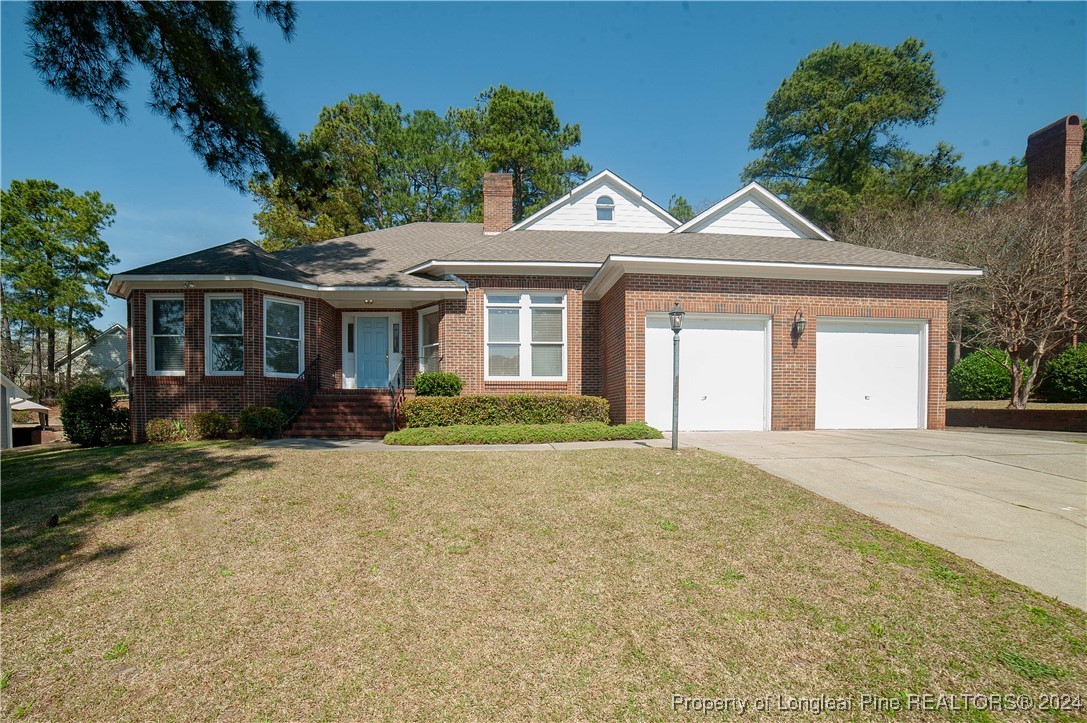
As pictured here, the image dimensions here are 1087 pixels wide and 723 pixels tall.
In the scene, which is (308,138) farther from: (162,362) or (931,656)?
(931,656)

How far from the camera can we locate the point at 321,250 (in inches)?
614

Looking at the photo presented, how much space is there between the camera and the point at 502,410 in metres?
10.7

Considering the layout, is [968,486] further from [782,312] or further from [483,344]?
[483,344]

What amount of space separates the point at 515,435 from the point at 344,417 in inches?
183

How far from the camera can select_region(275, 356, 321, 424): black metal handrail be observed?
1148 cm

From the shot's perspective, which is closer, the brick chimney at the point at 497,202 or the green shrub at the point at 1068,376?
the green shrub at the point at 1068,376

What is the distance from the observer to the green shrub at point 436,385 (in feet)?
36.8

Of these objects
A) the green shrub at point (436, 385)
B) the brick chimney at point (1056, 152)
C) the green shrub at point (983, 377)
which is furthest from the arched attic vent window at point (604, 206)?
the brick chimney at point (1056, 152)

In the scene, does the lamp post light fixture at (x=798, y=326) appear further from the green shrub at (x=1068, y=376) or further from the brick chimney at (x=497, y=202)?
the green shrub at (x=1068, y=376)

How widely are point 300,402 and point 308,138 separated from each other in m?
23.8

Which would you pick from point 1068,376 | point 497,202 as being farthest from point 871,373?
point 497,202

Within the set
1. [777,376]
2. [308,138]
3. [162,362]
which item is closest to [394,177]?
[308,138]

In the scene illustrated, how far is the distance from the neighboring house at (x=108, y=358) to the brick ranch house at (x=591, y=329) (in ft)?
92.3

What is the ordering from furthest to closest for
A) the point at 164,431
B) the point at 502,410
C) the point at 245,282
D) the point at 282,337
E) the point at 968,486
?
the point at 282,337 < the point at 245,282 < the point at 164,431 < the point at 502,410 < the point at 968,486
